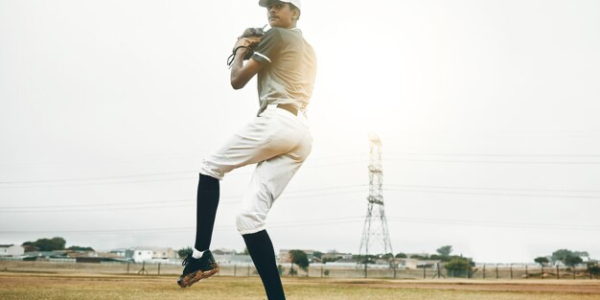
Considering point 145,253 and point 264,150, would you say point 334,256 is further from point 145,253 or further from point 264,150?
point 264,150

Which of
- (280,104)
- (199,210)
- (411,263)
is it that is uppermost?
(280,104)

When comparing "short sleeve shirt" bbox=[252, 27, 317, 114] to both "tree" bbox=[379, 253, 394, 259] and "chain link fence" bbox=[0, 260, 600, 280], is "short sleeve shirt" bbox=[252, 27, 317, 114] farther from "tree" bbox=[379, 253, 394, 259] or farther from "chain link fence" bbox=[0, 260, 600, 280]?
"tree" bbox=[379, 253, 394, 259]

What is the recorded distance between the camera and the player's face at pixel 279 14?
3689 mm

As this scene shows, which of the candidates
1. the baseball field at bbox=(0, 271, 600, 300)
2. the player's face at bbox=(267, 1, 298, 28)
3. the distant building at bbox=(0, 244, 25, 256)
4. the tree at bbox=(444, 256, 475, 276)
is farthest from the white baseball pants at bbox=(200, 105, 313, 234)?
the distant building at bbox=(0, 244, 25, 256)

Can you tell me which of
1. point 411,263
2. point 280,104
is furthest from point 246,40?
point 411,263

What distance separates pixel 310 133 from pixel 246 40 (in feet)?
2.55

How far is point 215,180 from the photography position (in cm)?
345

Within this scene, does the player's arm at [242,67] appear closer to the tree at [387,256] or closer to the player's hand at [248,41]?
the player's hand at [248,41]

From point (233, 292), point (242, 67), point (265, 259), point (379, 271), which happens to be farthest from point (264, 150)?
point (379, 271)

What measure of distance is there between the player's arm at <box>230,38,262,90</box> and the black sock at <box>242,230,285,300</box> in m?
1.02

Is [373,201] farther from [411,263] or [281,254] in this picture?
[281,254]

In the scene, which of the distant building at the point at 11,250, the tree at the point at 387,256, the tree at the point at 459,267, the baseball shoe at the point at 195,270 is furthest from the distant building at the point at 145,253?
the baseball shoe at the point at 195,270

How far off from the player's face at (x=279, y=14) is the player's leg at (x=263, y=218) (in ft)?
3.30

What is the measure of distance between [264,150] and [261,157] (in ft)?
0.26
